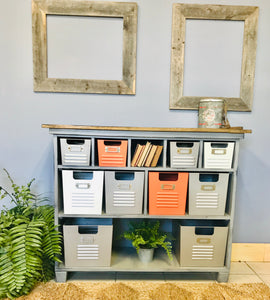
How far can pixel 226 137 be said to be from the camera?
159 cm

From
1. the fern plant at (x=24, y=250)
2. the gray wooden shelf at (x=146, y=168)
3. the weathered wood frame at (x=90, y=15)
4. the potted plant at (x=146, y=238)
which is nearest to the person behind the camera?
the fern plant at (x=24, y=250)

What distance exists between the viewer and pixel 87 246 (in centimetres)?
162

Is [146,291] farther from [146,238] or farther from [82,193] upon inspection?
[82,193]

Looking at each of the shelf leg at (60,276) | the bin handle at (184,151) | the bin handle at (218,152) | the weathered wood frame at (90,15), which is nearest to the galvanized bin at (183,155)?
the bin handle at (184,151)

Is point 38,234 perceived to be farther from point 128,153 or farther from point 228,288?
point 228,288

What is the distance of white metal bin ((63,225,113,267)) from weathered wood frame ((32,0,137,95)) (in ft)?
3.45

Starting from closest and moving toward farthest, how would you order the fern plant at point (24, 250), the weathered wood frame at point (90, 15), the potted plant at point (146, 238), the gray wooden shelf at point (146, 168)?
the fern plant at point (24, 250)
the gray wooden shelf at point (146, 168)
the potted plant at point (146, 238)
the weathered wood frame at point (90, 15)

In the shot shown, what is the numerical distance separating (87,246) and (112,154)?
649 millimetres

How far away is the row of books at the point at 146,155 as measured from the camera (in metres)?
1.59

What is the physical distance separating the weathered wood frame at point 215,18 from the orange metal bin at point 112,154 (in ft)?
2.03

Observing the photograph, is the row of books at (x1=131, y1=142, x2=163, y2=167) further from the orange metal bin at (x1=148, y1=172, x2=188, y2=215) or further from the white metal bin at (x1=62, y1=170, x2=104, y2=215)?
the white metal bin at (x1=62, y1=170, x2=104, y2=215)

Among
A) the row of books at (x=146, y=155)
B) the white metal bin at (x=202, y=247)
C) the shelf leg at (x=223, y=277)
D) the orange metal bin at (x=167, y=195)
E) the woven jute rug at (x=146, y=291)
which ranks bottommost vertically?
the woven jute rug at (x=146, y=291)

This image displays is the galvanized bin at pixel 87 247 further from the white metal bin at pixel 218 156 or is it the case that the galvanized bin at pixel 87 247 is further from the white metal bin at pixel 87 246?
the white metal bin at pixel 218 156

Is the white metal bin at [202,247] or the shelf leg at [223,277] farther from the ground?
the white metal bin at [202,247]
